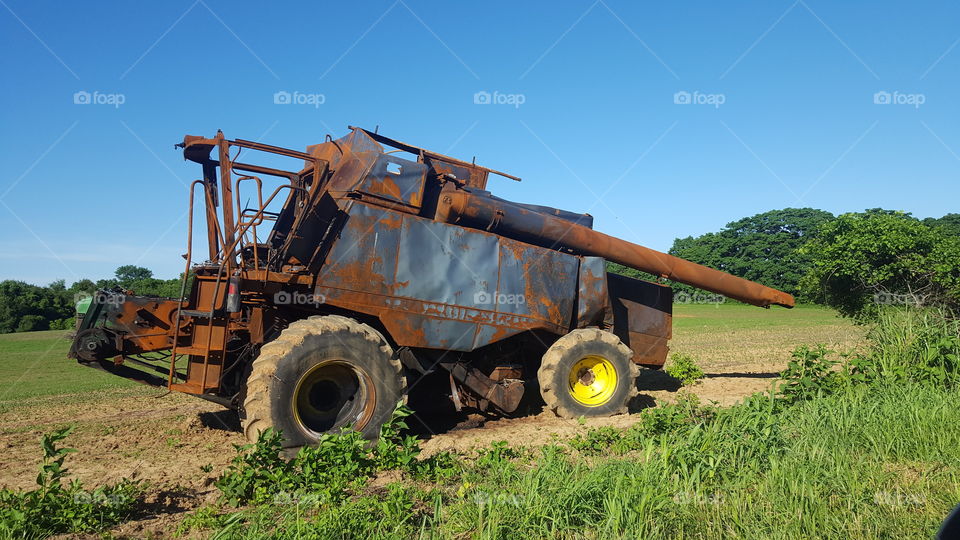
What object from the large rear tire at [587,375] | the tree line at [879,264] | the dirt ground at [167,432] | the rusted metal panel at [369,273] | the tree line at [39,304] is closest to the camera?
the dirt ground at [167,432]

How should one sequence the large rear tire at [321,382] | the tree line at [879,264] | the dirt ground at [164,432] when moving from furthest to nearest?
1. the tree line at [879,264]
2. the large rear tire at [321,382]
3. the dirt ground at [164,432]

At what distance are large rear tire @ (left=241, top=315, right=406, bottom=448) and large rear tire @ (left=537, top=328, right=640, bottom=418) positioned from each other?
264 centimetres

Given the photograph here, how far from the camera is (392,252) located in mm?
7957

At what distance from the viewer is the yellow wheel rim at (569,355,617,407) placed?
943cm

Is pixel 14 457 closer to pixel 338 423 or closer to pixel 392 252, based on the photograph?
pixel 338 423

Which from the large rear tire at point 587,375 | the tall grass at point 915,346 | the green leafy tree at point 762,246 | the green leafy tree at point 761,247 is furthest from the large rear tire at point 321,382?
the green leafy tree at point 762,246

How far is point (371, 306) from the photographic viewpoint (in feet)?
25.5

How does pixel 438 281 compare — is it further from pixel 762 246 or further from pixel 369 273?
pixel 762 246

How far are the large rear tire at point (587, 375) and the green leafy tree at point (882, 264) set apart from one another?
7080mm

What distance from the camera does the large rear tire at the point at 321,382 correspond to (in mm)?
6609

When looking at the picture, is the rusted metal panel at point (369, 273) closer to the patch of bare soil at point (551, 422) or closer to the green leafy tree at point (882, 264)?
the patch of bare soil at point (551, 422)

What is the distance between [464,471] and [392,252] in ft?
10.8

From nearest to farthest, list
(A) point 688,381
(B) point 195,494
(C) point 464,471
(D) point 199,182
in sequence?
(B) point 195,494 < (C) point 464,471 < (D) point 199,182 < (A) point 688,381

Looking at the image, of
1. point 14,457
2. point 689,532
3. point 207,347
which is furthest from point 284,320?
point 689,532
